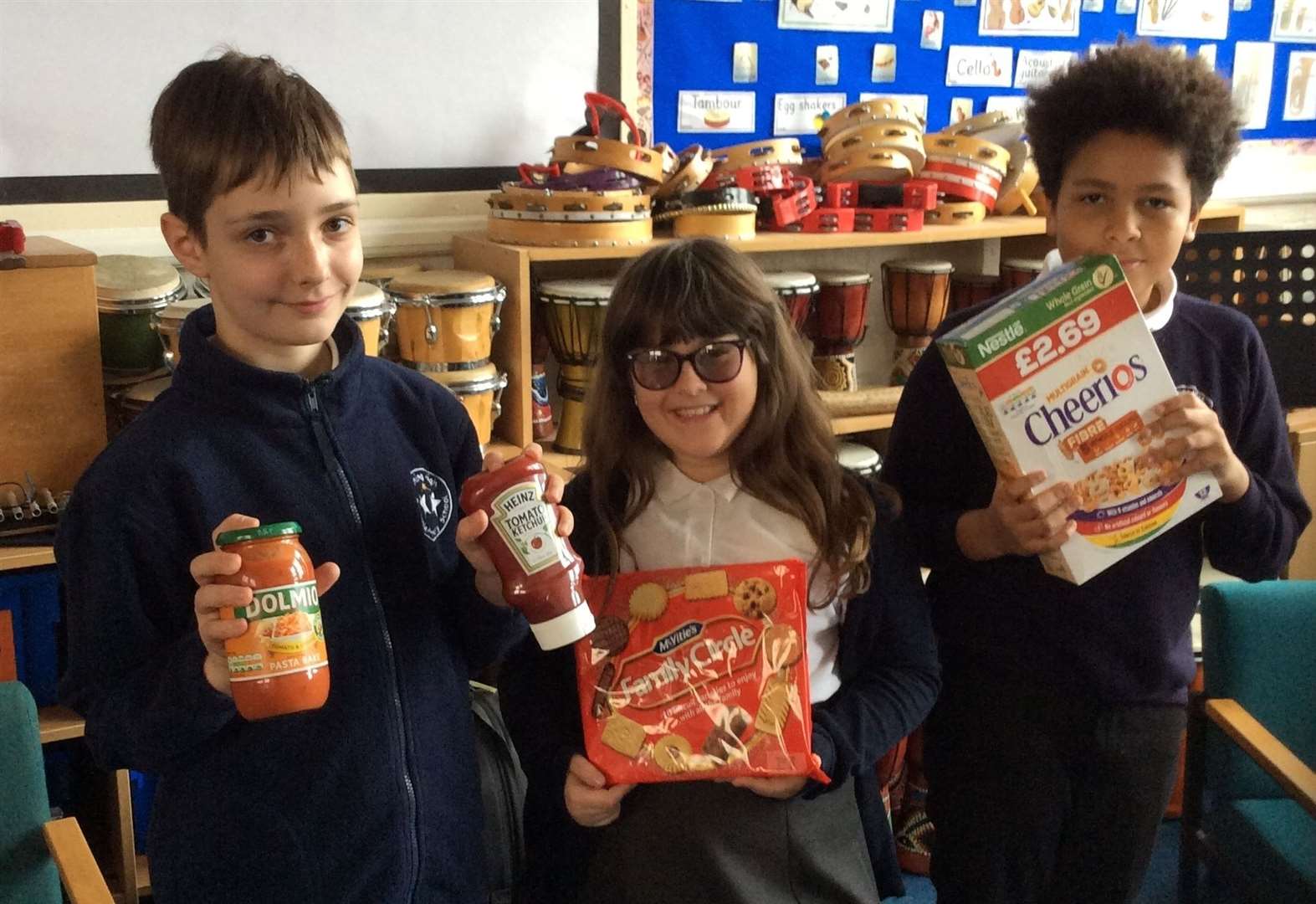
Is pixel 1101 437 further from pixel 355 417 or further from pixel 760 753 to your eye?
pixel 355 417

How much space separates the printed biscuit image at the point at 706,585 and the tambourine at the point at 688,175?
150 centimetres

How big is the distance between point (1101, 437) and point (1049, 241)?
1879 mm

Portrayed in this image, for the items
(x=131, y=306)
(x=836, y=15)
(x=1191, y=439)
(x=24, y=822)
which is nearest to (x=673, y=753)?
(x=1191, y=439)

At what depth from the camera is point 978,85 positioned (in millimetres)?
3330

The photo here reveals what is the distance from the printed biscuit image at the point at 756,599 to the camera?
1312mm

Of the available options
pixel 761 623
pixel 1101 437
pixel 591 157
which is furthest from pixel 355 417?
pixel 591 157

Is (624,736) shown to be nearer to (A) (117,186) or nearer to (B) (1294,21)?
(A) (117,186)

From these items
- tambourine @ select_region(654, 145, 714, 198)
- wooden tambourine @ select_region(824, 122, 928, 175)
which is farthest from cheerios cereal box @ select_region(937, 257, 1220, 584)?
wooden tambourine @ select_region(824, 122, 928, 175)

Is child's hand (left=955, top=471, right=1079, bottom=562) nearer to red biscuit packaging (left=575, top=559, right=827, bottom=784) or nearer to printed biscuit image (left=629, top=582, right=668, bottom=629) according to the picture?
red biscuit packaging (left=575, top=559, right=827, bottom=784)

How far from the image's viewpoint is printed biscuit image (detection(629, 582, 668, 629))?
1333 millimetres

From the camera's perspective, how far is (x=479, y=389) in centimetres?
246

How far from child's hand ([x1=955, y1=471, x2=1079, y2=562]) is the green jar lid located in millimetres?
805

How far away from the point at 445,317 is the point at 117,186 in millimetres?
703

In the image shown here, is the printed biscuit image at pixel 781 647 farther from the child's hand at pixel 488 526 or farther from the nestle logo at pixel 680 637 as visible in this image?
the child's hand at pixel 488 526
